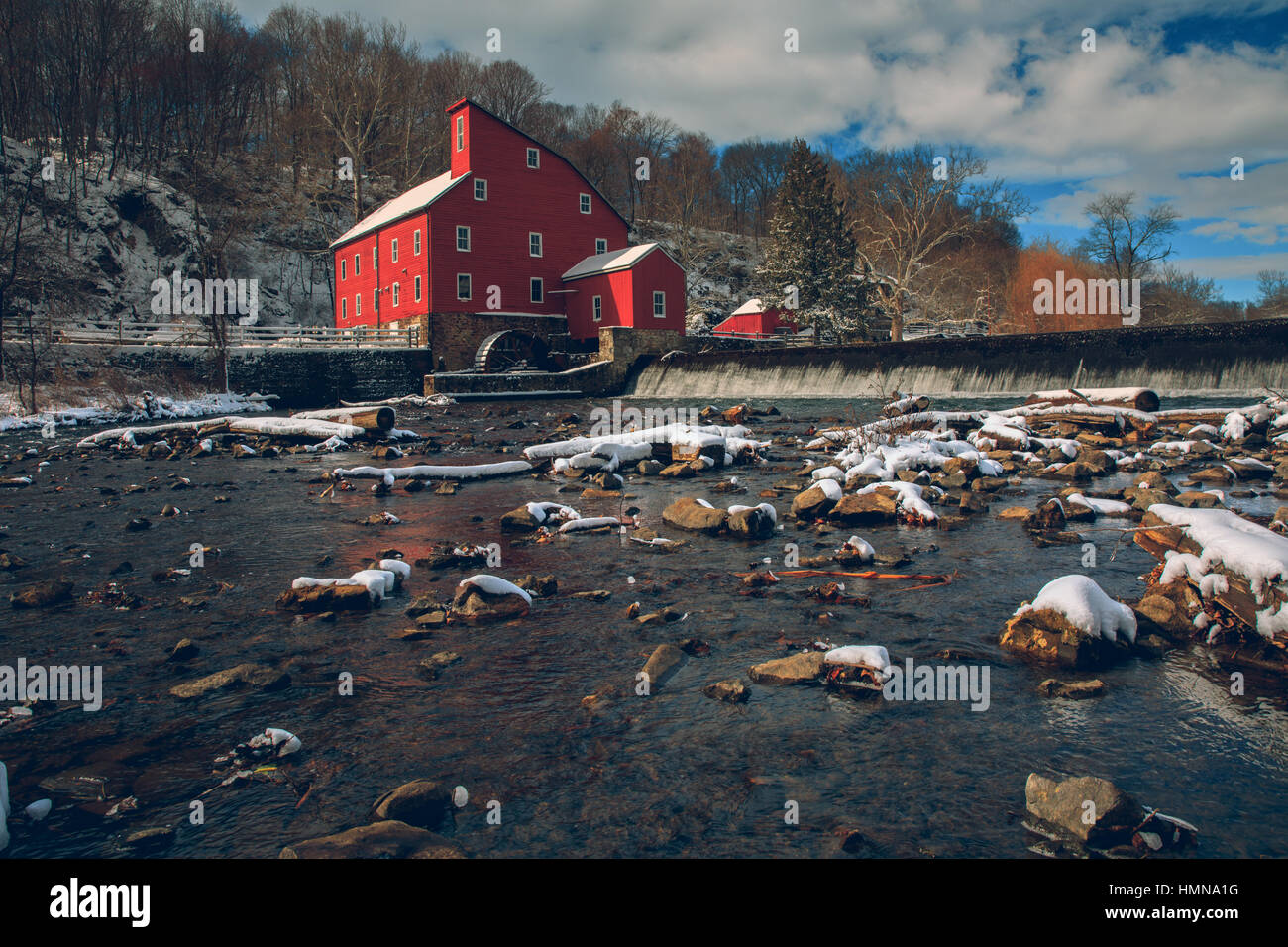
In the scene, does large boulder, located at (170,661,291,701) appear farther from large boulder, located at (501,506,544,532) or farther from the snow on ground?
the snow on ground

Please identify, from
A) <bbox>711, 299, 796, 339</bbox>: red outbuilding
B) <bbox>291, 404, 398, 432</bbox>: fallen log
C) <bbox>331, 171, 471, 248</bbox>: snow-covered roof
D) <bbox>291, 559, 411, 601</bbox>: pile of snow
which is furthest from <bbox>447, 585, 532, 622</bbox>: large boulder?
<bbox>711, 299, 796, 339</bbox>: red outbuilding

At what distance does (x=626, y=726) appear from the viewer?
171 inches

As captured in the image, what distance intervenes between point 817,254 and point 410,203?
23.8 m

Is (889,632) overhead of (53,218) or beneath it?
beneath

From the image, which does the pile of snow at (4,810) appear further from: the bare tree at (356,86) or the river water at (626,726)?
the bare tree at (356,86)

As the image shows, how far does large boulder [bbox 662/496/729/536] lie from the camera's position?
9.09 metres

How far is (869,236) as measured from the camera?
211ft

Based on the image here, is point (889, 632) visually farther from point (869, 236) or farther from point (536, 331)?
point (869, 236)

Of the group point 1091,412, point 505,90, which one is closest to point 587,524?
point 1091,412
